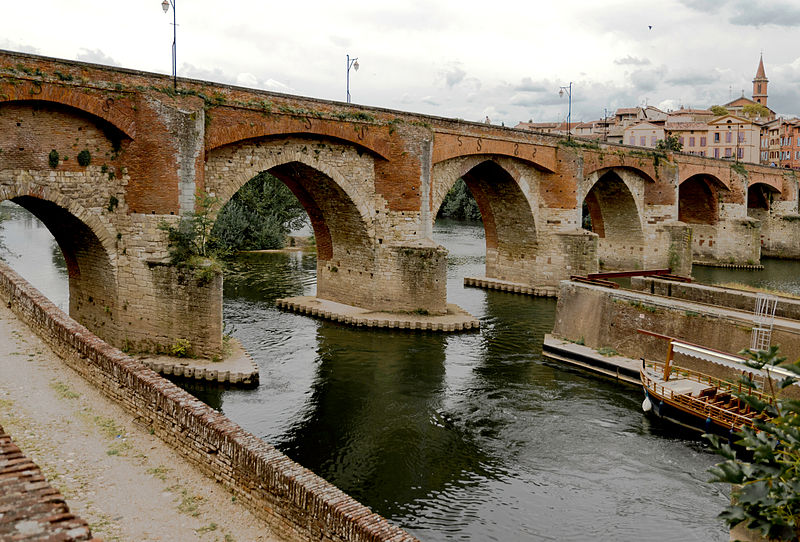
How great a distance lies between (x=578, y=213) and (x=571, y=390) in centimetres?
1433

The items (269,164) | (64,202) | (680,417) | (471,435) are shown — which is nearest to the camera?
(471,435)

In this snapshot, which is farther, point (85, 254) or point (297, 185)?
point (297, 185)

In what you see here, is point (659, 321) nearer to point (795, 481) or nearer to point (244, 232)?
point (795, 481)

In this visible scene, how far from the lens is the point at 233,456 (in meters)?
7.72

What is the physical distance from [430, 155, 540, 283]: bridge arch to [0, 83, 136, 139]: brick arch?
13.2 metres

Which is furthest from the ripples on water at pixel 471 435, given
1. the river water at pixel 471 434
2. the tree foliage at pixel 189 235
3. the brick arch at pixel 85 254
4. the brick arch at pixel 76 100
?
the brick arch at pixel 76 100

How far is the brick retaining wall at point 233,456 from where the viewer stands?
21.4 ft

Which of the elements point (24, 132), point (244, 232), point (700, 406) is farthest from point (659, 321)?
point (244, 232)

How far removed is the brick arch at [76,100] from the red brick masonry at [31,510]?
35.7 feet

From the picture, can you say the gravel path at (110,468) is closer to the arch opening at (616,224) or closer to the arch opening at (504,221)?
the arch opening at (504,221)

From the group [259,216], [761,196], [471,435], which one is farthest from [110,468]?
[761,196]

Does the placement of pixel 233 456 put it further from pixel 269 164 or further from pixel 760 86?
pixel 760 86

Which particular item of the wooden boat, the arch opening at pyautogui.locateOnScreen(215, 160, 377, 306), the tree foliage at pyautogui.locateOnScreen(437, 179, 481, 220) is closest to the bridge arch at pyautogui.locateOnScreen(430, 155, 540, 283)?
the arch opening at pyautogui.locateOnScreen(215, 160, 377, 306)

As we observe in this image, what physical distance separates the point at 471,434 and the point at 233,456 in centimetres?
649
